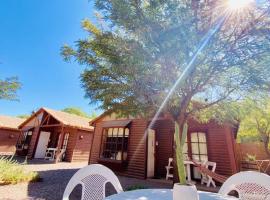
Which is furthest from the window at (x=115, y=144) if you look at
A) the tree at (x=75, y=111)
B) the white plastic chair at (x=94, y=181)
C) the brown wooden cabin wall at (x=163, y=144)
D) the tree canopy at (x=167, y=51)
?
the tree at (x=75, y=111)

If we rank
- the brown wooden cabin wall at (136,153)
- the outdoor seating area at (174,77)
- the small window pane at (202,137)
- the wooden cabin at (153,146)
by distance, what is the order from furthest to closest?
the brown wooden cabin wall at (136,153) < the small window pane at (202,137) < the wooden cabin at (153,146) < the outdoor seating area at (174,77)

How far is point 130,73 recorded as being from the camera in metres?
3.61

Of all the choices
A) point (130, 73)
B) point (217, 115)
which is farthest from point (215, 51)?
point (217, 115)

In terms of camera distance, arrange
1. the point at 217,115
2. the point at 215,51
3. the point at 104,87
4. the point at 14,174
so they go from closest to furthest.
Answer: the point at 215,51 → the point at 104,87 → the point at 217,115 → the point at 14,174

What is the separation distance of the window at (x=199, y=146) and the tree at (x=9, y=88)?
9.78 m

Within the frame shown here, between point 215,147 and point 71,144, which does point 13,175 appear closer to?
point 215,147

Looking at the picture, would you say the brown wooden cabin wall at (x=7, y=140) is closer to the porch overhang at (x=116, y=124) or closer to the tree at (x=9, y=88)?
the tree at (x=9, y=88)

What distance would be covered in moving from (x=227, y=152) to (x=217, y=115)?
8.18ft

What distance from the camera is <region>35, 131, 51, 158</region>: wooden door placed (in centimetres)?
1518

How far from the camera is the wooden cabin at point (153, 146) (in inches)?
276

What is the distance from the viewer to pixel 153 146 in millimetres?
8680

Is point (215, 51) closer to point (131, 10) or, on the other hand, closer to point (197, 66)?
point (197, 66)

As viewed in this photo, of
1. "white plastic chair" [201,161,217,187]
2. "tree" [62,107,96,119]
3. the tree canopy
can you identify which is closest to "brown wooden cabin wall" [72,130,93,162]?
"white plastic chair" [201,161,217,187]

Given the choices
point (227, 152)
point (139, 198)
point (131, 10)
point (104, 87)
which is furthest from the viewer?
point (227, 152)
